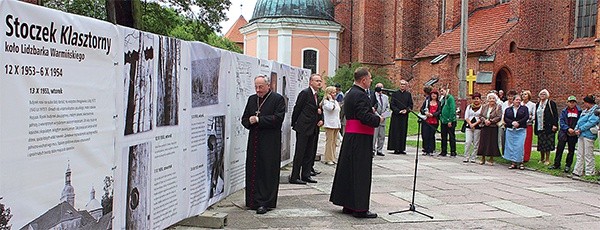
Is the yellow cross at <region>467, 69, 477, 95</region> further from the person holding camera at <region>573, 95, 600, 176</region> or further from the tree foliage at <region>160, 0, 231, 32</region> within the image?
the person holding camera at <region>573, 95, 600, 176</region>

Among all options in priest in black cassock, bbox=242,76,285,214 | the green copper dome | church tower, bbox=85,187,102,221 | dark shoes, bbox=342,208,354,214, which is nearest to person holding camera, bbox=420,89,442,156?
dark shoes, bbox=342,208,354,214

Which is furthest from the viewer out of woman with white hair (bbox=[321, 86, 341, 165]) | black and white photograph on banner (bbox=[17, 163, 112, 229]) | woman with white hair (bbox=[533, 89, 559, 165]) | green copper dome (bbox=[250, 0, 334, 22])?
green copper dome (bbox=[250, 0, 334, 22])

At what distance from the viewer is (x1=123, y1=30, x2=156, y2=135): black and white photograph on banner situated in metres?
5.19

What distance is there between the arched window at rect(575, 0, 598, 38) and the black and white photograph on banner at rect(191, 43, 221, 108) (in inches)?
980

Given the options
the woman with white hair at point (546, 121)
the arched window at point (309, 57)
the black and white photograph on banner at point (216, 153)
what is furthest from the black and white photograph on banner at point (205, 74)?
the arched window at point (309, 57)

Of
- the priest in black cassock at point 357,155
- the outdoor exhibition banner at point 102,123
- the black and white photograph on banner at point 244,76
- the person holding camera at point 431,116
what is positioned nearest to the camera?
the outdoor exhibition banner at point 102,123

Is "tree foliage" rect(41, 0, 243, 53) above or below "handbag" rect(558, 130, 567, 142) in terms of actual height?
above

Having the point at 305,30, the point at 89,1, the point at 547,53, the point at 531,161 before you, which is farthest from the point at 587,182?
the point at 305,30

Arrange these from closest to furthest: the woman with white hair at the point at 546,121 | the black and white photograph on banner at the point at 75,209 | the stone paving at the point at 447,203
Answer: the black and white photograph on banner at the point at 75,209, the stone paving at the point at 447,203, the woman with white hair at the point at 546,121

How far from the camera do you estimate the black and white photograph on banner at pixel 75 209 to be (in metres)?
4.12

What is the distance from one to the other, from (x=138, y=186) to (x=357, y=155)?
9.76 ft

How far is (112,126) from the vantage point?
4.92m

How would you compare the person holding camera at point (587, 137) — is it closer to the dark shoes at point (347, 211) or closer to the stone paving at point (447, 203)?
the stone paving at point (447, 203)

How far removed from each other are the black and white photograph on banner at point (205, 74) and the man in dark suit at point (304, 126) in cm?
239
